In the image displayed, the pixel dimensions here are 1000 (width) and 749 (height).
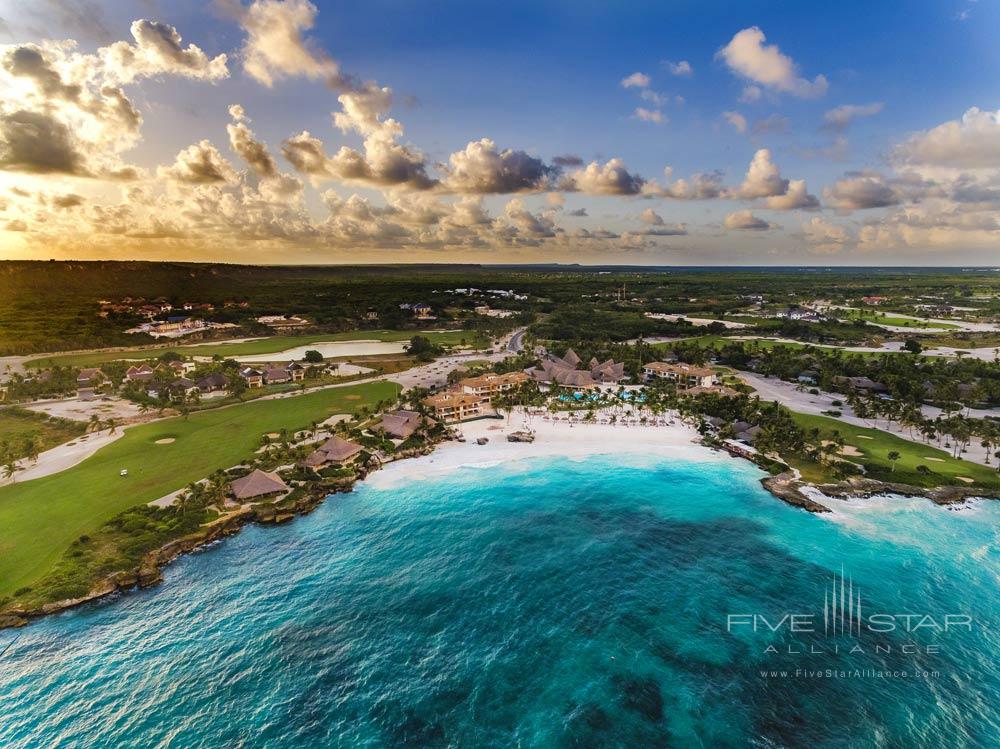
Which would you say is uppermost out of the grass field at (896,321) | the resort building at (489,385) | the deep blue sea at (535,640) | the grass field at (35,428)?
the grass field at (896,321)

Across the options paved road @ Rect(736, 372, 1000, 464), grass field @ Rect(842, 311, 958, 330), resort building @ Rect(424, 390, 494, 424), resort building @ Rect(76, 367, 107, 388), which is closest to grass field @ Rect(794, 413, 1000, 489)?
paved road @ Rect(736, 372, 1000, 464)

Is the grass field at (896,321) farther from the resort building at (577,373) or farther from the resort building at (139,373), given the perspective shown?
the resort building at (139,373)

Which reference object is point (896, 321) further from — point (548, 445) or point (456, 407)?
point (456, 407)

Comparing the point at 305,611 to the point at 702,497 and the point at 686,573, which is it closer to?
the point at 686,573

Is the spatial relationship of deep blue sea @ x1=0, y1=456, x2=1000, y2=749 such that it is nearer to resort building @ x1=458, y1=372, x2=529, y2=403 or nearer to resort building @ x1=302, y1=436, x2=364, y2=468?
resort building @ x1=302, y1=436, x2=364, y2=468

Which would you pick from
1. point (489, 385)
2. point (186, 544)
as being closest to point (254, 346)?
point (489, 385)

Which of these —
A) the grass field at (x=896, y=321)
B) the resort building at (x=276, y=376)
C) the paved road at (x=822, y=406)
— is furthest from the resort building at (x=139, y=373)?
the grass field at (x=896, y=321)

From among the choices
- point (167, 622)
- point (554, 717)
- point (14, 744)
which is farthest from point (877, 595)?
point (14, 744)
